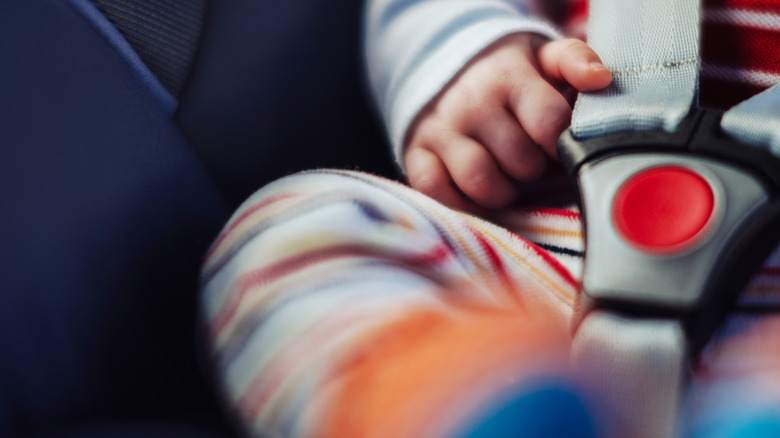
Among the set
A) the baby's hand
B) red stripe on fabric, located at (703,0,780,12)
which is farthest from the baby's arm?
red stripe on fabric, located at (703,0,780,12)

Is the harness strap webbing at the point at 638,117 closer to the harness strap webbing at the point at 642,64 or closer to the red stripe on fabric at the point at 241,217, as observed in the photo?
the harness strap webbing at the point at 642,64

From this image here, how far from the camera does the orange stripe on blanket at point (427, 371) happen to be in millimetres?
230

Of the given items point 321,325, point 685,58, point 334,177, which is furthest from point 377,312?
point 685,58

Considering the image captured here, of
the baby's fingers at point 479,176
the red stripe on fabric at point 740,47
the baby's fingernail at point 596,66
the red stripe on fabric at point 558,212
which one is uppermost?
the baby's fingernail at point 596,66

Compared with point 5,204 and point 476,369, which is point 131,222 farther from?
point 476,369

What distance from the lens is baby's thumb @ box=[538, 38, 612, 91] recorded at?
427 millimetres

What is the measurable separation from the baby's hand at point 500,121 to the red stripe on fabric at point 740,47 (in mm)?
90

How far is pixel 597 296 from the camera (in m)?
0.33

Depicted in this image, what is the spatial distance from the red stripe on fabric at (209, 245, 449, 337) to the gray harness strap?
0.30ft

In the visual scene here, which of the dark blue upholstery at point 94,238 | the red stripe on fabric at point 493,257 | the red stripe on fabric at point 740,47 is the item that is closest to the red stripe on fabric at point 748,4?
the red stripe on fabric at point 740,47

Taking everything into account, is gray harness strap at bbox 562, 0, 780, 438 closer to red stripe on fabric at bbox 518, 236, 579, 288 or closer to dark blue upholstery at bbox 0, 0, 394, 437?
red stripe on fabric at bbox 518, 236, 579, 288

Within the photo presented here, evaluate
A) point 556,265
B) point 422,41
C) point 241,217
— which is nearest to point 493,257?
point 556,265

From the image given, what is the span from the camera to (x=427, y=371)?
0.79ft

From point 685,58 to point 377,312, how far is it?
28cm
